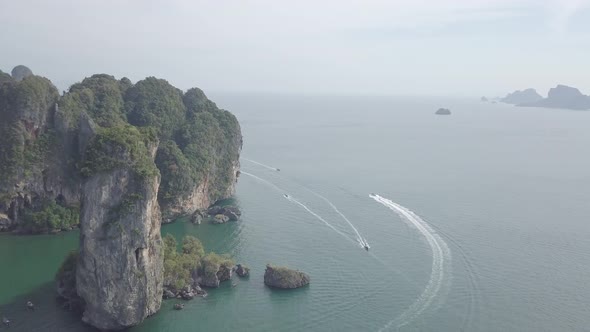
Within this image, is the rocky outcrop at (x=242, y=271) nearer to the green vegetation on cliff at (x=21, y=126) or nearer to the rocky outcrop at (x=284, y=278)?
the rocky outcrop at (x=284, y=278)

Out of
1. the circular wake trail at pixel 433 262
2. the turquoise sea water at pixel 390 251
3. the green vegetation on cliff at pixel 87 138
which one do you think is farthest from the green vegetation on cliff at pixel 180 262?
the circular wake trail at pixel 433 262

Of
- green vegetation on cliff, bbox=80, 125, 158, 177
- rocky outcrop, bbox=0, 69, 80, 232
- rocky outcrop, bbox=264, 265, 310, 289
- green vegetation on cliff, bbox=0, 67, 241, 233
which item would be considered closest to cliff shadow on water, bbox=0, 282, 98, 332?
green vegetation on cliff, bbox=80, 125, 158, 177

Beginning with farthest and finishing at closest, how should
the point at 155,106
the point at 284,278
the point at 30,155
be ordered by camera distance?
the point at 155,106 < the point at 30,155 < the point at 284,278

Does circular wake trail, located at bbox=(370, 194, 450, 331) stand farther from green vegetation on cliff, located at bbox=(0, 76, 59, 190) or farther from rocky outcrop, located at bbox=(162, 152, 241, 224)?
green vegetation on cliff, located at bbox=(0, 76, 59, 190)

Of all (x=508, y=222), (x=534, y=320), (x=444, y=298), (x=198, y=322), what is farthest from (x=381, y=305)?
(x=508, y=222)

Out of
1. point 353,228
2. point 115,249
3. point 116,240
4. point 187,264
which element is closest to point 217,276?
point 187,264

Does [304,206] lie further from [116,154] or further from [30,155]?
[116,154]

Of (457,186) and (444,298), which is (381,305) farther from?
(457,186)
